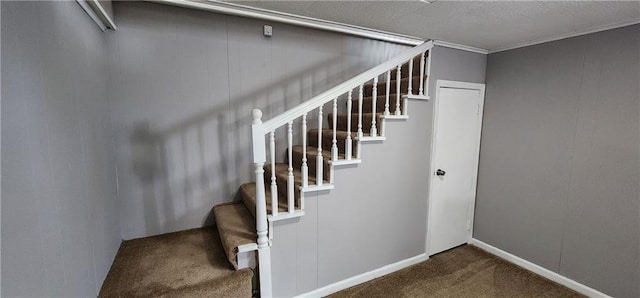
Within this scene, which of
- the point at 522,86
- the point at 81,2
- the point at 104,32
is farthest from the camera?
the point at 522,86

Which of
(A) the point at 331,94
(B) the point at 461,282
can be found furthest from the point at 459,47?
(B) the point at 461,282

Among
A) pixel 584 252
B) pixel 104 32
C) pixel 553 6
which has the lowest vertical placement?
pixel 584 252

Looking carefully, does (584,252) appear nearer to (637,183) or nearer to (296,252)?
(637,183)

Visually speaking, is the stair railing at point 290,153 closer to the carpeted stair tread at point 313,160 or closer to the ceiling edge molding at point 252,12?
the carpeted stair tread at point 313,160

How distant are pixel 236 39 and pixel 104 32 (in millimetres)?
984

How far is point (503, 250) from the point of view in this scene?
2.86 m

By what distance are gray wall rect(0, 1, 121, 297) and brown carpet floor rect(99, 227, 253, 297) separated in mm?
141

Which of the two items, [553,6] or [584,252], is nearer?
[553,6]

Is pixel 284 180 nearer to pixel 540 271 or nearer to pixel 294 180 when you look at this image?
pixel 294 180

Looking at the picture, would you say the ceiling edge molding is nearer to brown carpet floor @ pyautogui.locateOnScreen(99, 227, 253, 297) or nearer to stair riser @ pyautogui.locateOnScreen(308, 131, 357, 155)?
stair riser @ pyautogui.locateOnScreen(308, 131, 357, 155)

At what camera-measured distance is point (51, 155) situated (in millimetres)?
1120

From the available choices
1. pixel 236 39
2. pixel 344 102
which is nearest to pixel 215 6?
pixel 236 39

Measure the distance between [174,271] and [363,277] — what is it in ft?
5.26

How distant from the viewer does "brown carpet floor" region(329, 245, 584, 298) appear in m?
2.27
